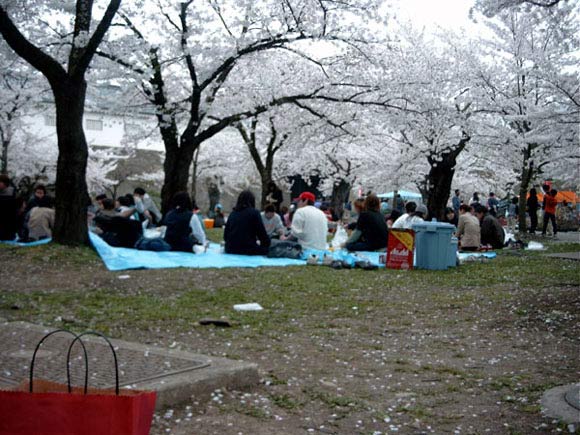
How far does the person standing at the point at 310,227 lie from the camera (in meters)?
13.5

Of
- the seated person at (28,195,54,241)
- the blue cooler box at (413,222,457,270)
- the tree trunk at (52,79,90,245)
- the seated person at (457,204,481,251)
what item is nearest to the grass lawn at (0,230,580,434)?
the blue cooler box at (413,222,457,270)

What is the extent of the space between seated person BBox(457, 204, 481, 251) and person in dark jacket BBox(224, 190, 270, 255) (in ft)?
15.7

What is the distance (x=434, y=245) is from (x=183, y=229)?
4715 millimetres

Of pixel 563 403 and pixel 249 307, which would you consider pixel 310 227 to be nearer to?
pixel 249 307

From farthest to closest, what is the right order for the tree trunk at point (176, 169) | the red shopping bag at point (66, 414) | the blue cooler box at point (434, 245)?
the tree trunk at point (176, 169)
the blue cooler box at point (434, 245)
the red shopping bag at point (66, 414)

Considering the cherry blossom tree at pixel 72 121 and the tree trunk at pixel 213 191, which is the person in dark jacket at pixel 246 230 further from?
the tree trunk at pixel 213 191

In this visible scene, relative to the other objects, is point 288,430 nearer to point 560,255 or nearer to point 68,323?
point 68,323

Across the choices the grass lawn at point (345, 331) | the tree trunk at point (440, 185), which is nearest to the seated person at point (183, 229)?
the grass lawn at point (345, 331)

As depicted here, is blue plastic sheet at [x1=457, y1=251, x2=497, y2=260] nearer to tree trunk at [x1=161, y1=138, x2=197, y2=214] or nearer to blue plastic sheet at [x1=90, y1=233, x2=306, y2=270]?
blue plastic sheet at [x1=90, y1=233, x2=306, y2=270]

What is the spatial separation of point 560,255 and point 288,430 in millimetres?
11335

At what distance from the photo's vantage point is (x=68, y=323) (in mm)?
6457

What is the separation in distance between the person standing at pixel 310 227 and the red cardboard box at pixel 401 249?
2.02 meters

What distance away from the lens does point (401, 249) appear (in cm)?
1178

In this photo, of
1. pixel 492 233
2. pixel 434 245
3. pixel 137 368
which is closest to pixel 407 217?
pixel 434 245
